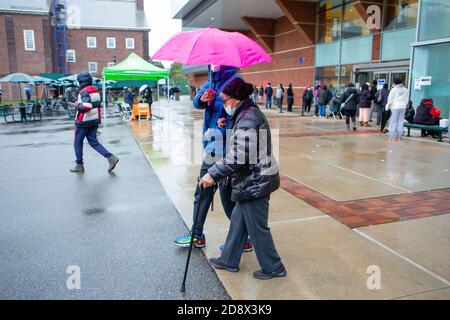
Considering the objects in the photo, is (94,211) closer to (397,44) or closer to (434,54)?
(434,54)

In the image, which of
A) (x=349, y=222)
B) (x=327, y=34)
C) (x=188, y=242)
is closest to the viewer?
(x=188, y=242)

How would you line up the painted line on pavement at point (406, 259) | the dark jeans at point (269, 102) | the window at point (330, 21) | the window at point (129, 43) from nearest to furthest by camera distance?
the painted line on pavement at point (406, 259) → the window at point (330, 21) → the dark jeans at point (269, 102) → the window at point (129, 43)

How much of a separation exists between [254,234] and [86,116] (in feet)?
17.3

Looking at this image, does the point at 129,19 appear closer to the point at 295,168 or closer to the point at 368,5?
the point at 368,5

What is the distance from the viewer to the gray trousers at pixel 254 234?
3.27 metres

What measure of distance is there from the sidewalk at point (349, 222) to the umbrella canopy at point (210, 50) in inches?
74.6

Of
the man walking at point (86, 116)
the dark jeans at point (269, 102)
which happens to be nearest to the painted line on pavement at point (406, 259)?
the man walking at point (86, 116)

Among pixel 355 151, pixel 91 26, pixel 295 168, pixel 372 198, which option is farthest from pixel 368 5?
pixel 91 26

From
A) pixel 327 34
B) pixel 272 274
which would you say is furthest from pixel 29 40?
pixel 272 274

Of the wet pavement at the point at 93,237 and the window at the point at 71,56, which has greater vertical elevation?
the window at the point at 71,56

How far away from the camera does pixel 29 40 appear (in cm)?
4562

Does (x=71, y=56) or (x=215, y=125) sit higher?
(x=71, y=56)

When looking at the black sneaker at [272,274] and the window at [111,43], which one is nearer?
the black sneaker at [272,274]

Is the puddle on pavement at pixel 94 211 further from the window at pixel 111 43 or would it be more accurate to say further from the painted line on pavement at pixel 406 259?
the window at pixel 111 43
